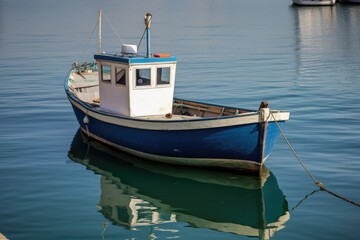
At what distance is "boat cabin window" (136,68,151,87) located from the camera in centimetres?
2109

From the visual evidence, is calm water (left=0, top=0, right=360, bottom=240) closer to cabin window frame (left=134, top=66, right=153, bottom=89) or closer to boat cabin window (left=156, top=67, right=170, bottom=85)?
cabin window frame (left=134, top=66, right=153, bottom=89)

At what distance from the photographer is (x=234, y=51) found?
5147 centimetres

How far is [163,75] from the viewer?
846 inches

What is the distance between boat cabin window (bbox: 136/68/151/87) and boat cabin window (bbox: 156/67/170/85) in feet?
1.08

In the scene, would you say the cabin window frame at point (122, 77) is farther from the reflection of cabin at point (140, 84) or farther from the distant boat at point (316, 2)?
the distant boat at point (316, 2)

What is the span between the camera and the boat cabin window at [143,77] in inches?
830

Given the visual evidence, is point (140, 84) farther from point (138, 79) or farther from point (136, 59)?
point (136, 59)

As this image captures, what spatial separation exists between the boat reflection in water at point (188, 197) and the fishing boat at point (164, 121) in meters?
0.40

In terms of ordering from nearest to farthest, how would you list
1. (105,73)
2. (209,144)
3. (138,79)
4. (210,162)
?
(209,144), (210,162), (138,79), (105,73)

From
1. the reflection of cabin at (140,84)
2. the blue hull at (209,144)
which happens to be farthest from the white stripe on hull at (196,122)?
the reflection of cabin at (140,84)

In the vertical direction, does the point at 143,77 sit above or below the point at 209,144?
above

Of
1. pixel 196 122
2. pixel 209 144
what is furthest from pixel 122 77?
pixel 209 144

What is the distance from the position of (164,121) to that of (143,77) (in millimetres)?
2512

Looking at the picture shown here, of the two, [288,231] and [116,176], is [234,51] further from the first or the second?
[288,231]
